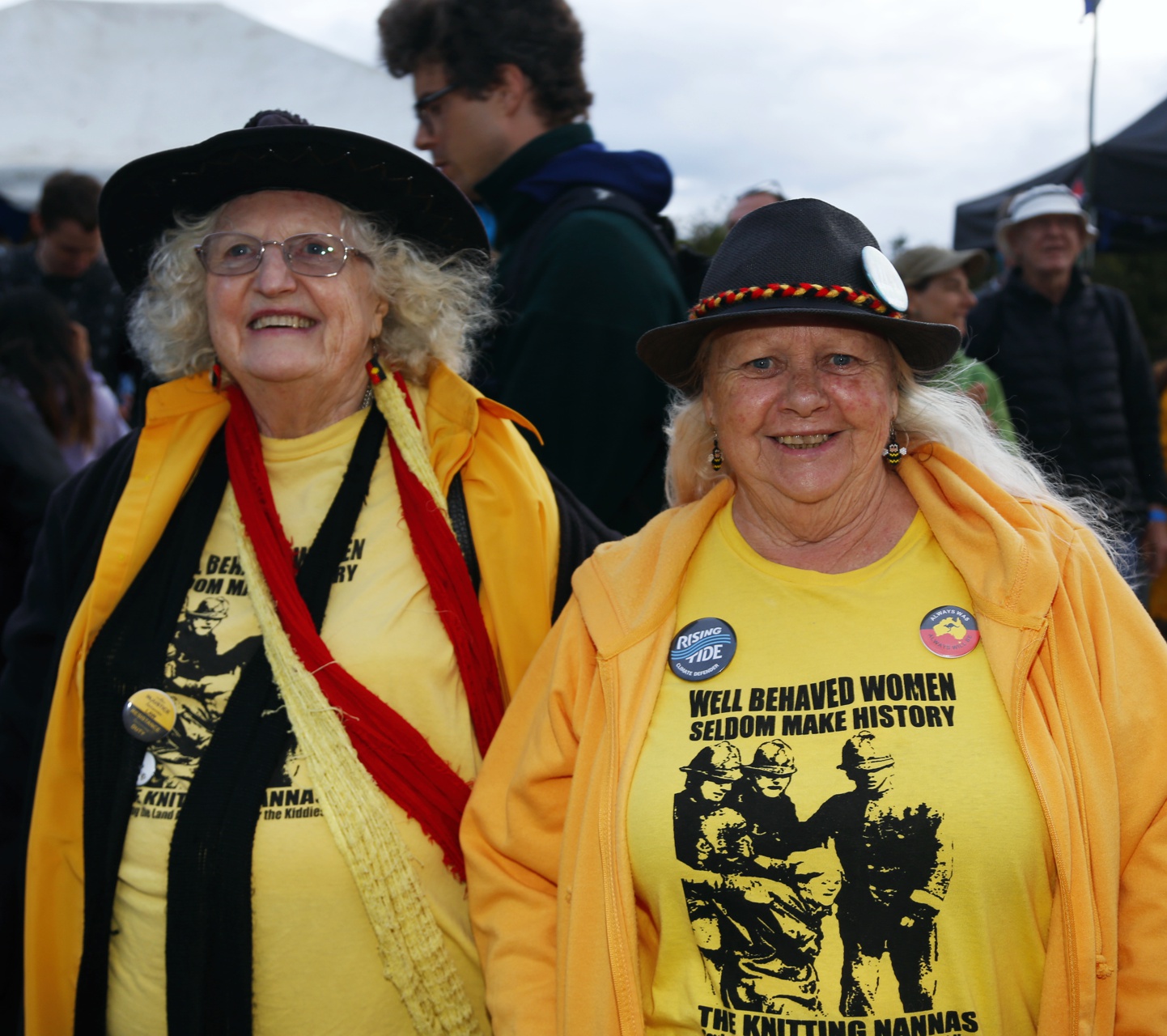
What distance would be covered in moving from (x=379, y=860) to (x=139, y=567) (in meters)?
0.87

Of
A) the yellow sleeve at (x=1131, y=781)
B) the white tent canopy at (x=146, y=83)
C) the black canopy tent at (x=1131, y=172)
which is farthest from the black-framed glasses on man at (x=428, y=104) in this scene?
the black canopy tent at (x=1131, y=172)

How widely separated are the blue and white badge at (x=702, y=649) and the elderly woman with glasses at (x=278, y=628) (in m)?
0.43

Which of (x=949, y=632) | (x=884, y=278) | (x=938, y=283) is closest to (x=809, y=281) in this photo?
(x=884, y=278)

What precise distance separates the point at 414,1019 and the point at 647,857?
0.65 meters

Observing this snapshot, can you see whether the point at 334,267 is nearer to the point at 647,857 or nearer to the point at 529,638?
the point at 529,638

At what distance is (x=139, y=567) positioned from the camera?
7.83 feet

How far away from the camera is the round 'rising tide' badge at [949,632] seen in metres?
1.89

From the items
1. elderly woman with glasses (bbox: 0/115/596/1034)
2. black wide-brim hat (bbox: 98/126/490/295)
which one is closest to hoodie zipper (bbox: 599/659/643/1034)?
elderly woman with glasses (bbox: 0/115/596/1034)

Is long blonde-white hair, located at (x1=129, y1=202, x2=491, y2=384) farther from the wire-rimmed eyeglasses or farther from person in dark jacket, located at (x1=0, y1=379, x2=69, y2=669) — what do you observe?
person in dark jacket, located at (x1=0, y1=379, x2=69, y2=669)

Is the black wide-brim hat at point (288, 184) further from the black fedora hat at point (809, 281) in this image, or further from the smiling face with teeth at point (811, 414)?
the smiling face with teeth at point (811, 414)

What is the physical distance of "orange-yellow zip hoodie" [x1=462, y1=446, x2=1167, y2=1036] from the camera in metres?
1.73

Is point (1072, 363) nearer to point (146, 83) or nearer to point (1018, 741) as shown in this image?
point (1018, 741)

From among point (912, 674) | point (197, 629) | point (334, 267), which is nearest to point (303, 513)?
point (197, 629)

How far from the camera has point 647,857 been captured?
1890 mm
